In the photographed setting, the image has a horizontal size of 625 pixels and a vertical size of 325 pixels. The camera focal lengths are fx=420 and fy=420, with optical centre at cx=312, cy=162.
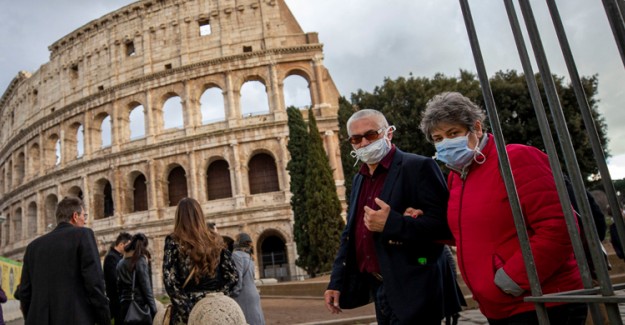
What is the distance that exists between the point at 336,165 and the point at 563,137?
71.6 feet

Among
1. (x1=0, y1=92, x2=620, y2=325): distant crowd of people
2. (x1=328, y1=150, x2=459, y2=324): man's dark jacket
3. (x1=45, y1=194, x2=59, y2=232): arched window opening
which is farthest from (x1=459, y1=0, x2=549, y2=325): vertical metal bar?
(x1=45, y1=194, x2=59, y2=232): arched window opening

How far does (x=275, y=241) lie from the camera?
24078mm

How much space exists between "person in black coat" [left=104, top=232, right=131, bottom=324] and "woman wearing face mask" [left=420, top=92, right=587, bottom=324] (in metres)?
4.56

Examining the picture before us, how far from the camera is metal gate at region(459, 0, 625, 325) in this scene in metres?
1.25

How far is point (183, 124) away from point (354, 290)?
23353 mm


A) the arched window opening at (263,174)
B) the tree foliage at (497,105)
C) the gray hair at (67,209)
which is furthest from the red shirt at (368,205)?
the arched window opening at (263,174)

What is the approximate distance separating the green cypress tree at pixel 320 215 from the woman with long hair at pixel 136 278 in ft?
42.6

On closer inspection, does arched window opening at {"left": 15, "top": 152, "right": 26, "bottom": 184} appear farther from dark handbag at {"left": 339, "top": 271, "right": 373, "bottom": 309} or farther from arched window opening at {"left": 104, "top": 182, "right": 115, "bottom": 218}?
dark handbag at {"left": 339, "top": 271, "right": 373, "bottom": 309}

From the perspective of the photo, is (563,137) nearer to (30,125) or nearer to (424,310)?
(424,310)

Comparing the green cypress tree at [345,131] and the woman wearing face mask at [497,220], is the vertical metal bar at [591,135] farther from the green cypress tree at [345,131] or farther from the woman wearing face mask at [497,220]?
the green cypress tree at [345,131]

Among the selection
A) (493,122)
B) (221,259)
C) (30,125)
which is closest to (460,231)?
(493,122)

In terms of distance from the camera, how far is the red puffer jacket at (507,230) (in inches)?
70.0

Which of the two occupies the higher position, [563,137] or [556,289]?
[563,137]

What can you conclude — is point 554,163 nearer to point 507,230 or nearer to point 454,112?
point 507,230
